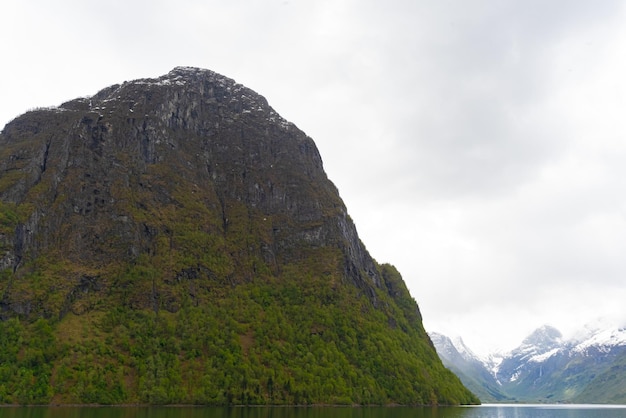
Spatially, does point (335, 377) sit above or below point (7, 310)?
below

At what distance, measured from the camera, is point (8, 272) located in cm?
19425

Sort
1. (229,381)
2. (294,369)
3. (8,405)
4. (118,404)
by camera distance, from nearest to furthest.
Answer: (8,405) → (118,404) → (229,381) → (294,369)

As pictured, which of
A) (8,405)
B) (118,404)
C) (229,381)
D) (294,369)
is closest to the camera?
(8,405)

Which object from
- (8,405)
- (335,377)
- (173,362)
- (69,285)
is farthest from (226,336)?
(8,405)

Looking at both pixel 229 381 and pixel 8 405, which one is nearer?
pixel 8 405

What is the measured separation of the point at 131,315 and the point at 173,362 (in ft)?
90.0

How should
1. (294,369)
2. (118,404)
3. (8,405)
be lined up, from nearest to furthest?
(8,405) < (118,404) < (294,369)

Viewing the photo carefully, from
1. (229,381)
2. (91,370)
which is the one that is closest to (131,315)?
(91,370)

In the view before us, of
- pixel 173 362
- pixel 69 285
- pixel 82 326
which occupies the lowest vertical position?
pixel 173 362

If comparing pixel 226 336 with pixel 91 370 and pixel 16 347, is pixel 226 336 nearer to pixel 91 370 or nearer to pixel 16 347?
pixel 91 370

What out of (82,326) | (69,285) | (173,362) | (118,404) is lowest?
(118,404)

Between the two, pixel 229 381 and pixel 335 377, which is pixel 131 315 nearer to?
pixel 229 381

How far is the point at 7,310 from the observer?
593 ft

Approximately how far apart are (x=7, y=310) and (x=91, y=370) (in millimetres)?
40423
